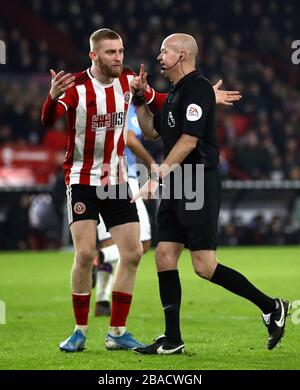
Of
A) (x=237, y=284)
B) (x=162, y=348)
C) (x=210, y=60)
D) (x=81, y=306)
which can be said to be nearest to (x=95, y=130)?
(x=81, y=306)

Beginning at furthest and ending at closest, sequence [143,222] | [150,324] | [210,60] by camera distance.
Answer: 1. [210,60]
2. [143,222]
3. [150,324]

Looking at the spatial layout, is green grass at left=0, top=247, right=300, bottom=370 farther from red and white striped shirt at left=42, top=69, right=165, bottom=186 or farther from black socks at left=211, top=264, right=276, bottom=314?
red and white striped shirt at left=42, top=69, right=165, bottom=186

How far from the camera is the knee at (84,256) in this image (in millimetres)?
7148

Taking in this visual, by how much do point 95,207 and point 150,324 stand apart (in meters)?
1.82

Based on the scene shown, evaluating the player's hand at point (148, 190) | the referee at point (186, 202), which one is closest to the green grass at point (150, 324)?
the referee at point (186, 202)

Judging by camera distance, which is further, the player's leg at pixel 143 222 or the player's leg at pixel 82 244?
the player's leg at pixel 143 222

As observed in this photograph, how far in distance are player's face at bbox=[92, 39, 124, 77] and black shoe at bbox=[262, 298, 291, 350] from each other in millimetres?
1904

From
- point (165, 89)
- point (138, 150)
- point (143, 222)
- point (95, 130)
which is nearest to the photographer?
point (95, 130)

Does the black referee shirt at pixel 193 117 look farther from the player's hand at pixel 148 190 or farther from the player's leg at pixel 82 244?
the player's leg at pixel 82 244

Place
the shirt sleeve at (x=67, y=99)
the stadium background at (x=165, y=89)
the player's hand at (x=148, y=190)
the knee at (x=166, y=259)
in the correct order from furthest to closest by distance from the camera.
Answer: the stadium background at (x=165, y=89) < the shirt sleeve at (x=67, y=99) < the knee at (x=166, y=259) < the player's hand at (x=148, y=190)

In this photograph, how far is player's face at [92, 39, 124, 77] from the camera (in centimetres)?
716

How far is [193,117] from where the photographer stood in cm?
679

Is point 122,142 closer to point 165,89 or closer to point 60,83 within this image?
point 60,83
